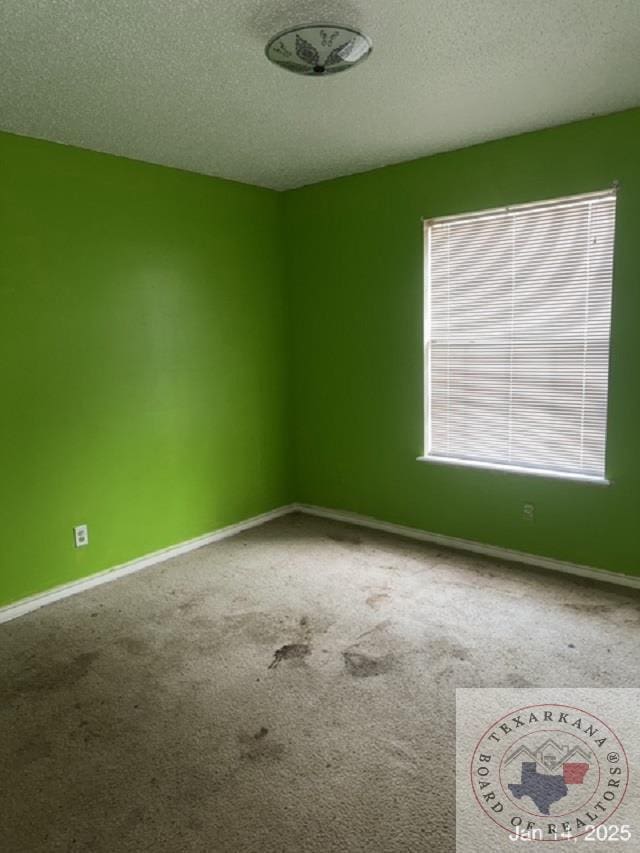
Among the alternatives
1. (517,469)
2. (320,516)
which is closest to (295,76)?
(517,469)

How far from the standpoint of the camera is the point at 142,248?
149 inches

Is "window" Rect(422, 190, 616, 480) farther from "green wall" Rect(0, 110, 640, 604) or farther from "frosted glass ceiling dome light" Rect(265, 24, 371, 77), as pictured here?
"frosted glass ceiling dome light" Rect(265, 24, 371, 77)

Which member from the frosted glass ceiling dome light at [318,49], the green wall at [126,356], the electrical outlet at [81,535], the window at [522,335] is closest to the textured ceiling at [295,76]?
the frosted glass ceiling dome light at [318,49]

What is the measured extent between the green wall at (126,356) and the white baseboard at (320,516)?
0.06m

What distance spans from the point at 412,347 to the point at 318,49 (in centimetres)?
216

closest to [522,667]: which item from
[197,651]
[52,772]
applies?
[197,651]

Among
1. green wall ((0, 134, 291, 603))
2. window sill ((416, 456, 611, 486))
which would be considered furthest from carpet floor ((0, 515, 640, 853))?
window sill ((416, 456, 611, 486))

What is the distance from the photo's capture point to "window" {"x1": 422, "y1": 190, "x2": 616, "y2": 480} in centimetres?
338

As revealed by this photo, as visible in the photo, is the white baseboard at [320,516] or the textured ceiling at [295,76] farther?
the white baseboard at [320,516]

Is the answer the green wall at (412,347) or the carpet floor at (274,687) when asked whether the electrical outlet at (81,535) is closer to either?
the carpet floor at (274,687)

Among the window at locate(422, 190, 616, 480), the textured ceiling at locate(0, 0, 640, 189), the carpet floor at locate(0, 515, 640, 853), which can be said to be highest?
the textured ceiling at locate(0, 0, 640, 189)

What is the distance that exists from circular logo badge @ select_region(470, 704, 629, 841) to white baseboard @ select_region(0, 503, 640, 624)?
1373mm

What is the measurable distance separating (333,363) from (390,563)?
1.59 meters

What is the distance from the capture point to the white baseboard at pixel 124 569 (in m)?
3.30
